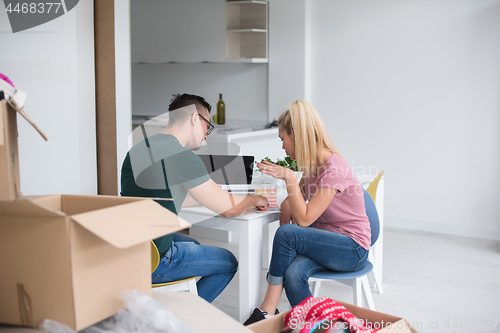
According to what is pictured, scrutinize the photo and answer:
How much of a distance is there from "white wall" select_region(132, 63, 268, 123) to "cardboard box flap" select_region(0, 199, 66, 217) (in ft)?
14.4

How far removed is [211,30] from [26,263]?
4552 millimetres

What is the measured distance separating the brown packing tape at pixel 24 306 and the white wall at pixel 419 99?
13.0 ft

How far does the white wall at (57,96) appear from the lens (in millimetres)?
2459

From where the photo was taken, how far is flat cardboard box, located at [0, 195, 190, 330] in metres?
0.92

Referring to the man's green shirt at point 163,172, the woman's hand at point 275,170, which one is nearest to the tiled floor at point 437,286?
the woman's hand at point 275,170

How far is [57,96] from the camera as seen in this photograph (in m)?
2.61

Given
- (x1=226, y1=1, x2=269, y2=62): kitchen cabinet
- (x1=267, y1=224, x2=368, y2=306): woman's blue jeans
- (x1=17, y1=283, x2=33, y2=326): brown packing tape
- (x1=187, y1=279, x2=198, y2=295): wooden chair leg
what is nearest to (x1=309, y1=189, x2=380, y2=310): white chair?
(x1=267, y1=224, x2=368, y2=306): woman's blue jeans

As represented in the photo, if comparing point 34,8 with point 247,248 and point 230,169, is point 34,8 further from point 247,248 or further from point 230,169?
point 247,248

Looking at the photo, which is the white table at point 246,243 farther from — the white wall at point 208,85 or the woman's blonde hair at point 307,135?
the white wall at point 208,85

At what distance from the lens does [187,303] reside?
1.22 metres

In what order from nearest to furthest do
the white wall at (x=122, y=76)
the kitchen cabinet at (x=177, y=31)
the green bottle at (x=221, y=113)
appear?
the white wall at (x=122, y=76) → the kitchen cabinet at (x=177, y=31) → the green bottle at (x=221, y=113)

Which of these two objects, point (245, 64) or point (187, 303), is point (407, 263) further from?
point (245, 64)

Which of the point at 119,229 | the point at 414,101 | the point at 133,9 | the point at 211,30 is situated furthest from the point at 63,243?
the point at 133,9

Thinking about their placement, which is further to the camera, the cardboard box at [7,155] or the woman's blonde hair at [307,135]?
the woman's blonde hair at [307,135]
